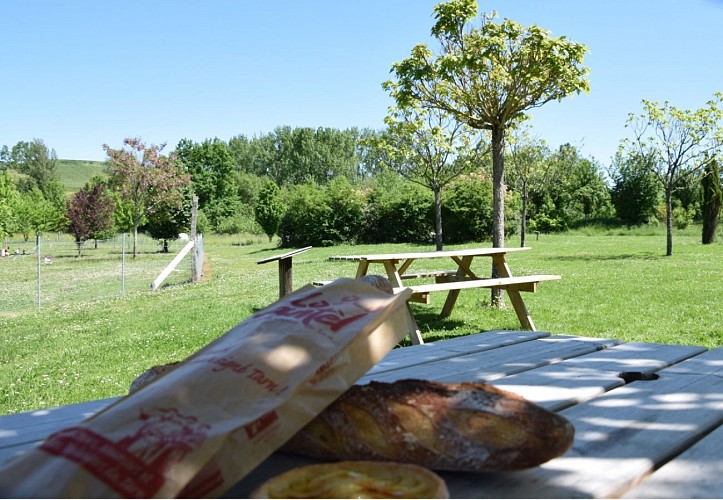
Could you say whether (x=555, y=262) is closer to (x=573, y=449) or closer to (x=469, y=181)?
(x=469, y=181)

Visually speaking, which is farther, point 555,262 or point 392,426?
point 555,262

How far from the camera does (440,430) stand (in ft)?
3.57

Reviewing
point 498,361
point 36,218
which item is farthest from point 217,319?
point 36,218

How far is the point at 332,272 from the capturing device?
17.5 metres

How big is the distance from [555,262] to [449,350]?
16.2 m

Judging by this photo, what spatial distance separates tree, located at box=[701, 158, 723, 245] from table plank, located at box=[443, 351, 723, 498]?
77.1 ft

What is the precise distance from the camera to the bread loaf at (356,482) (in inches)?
36.1

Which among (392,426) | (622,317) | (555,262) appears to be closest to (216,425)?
(392,426)

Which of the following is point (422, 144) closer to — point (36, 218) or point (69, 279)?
point (69, 279)

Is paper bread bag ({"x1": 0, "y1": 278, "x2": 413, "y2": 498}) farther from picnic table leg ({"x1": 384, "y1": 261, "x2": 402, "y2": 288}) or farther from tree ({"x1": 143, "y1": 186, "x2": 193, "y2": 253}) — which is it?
tree ({"x1": 143, "y1": 186, "x2": 193, "y2": 253})

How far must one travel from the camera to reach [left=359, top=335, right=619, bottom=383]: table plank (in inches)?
78.3

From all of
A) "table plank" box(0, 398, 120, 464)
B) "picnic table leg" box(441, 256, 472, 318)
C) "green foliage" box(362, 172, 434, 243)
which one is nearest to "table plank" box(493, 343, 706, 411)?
"table plank" box(0, 398, 120, 464)

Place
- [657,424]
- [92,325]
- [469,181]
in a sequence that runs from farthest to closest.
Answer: [469,181] → [92,325] → [657,424]

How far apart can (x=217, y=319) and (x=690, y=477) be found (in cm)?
859
